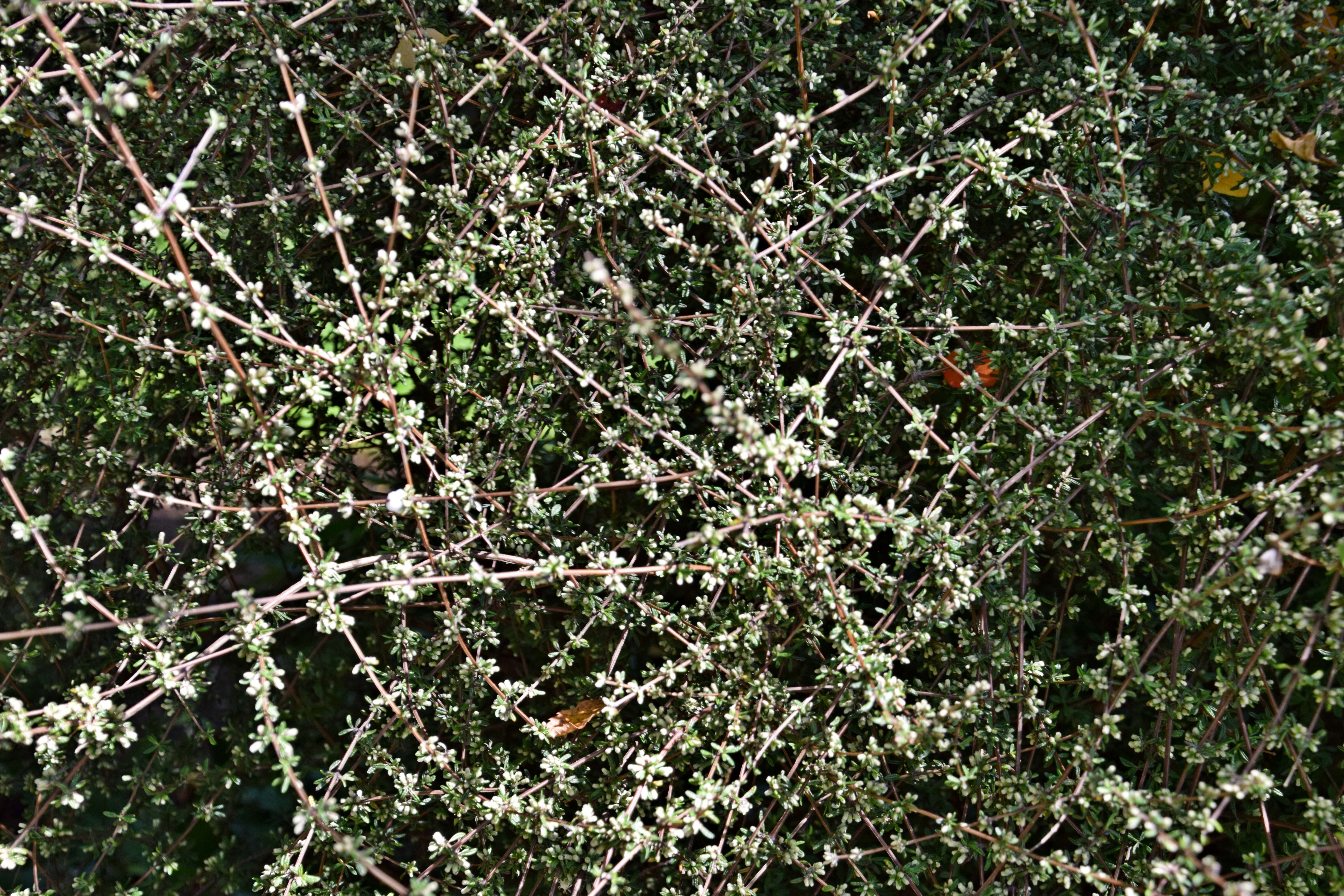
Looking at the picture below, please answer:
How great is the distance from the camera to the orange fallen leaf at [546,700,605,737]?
6.57 ft

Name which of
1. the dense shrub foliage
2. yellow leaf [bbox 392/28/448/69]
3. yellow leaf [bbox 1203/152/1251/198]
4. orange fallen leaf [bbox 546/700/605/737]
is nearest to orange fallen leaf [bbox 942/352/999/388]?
the dense shrub foliage

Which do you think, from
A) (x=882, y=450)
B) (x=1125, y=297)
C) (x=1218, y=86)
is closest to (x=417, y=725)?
(x=882, y=450)

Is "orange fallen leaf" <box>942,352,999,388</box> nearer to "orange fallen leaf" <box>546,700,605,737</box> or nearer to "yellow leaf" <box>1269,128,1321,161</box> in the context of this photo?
"yellow leaf" <box>1269,128,1321,161</box>

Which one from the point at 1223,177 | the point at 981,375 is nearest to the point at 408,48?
the point at 981,375

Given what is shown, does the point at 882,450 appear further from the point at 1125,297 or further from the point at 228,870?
the point at 228,870

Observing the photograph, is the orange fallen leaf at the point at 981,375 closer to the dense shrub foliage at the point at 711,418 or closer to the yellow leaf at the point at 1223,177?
the dense shrub foliage at the point at 711,418

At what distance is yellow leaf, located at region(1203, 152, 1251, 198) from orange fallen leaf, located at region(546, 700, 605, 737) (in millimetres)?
1731

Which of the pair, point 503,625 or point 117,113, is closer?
point 117,113

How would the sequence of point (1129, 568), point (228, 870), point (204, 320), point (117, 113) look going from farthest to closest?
1. point (228, 870)
2. point (1129, 568)
3. point (204, 320)
4. point (117, 113)

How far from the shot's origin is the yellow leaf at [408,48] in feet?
6.31

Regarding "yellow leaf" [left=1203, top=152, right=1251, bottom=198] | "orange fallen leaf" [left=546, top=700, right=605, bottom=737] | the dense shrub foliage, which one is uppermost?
"yellow leaf" [left=1203, top=152, right=1251, bottom=198]

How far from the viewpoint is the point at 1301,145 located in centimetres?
184

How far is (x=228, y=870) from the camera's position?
7.25 feet

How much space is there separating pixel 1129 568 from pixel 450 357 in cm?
145
